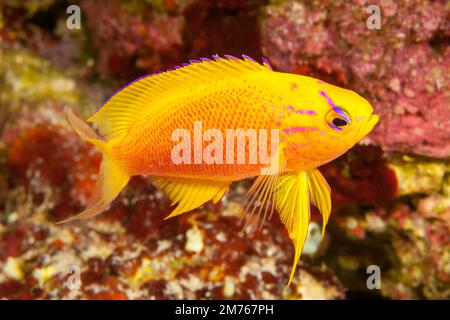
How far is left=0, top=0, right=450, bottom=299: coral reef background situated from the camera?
2660 millimetres

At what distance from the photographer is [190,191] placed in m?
2.12

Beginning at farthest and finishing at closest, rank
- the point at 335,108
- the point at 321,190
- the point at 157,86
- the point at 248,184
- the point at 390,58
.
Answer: the point at 248,184 < the point at 390,58 < the point at 321,190 < the point at 157,86 < the point at 335,108

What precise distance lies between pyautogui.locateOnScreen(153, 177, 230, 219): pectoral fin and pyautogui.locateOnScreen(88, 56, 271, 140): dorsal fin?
358 millimetres

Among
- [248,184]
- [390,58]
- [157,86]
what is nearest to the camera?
[157,86]

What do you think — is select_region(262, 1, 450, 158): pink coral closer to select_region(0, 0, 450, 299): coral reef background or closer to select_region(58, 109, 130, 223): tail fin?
select_region(0, 0, 450, 299): coral reef background

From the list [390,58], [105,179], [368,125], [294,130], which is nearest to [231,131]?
[294,130]

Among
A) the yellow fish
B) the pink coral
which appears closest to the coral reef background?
the pink coral

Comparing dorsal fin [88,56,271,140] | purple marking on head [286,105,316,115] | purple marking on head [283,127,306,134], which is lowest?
→ purple marking on head [283,127,306,134]

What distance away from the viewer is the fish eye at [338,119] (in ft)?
5.77

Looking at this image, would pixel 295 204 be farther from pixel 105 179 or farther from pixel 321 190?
pixel 105 179

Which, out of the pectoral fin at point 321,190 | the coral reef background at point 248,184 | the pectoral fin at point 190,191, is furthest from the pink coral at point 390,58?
the pectoral fin at point 190,191

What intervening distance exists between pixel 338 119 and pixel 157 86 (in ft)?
2.83

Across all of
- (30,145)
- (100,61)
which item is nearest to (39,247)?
(30,145)

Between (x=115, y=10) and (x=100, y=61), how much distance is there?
2.18 ft
